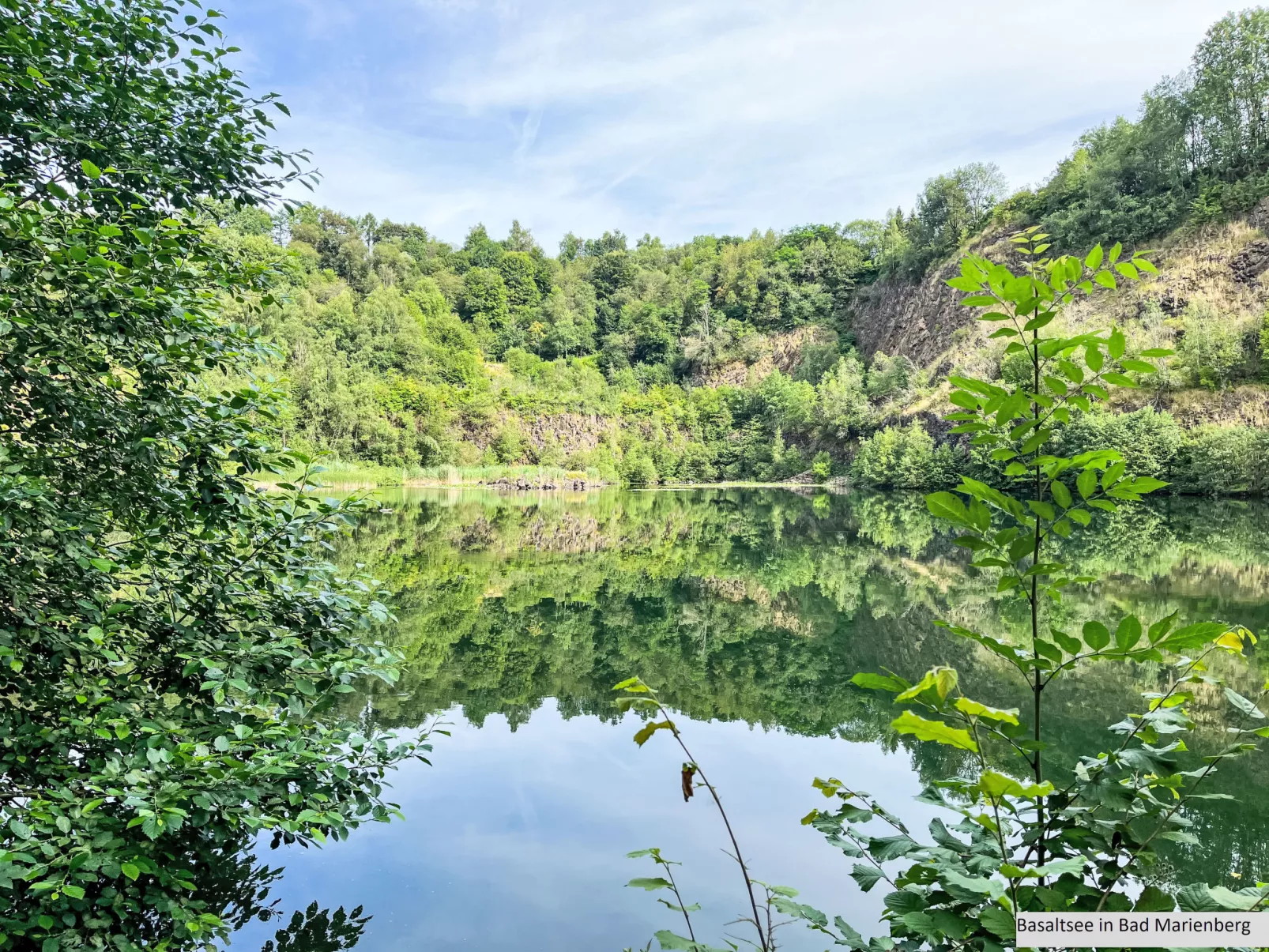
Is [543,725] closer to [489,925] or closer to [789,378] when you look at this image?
[489,925]

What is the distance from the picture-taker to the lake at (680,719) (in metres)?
3.35

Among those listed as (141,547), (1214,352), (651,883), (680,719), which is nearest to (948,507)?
(651,883)

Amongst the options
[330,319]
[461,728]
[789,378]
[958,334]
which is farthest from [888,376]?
[461,728]

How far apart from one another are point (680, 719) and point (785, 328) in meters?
57.7

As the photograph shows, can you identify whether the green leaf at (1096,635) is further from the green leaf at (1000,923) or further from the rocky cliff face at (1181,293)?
the rocky cliff face at (1181,293)

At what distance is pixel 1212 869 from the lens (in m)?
3.22

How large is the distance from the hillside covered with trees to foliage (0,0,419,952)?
0.43 meters

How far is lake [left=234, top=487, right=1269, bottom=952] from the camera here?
3348 millimetres

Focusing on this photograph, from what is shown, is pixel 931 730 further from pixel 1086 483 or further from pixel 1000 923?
pixel 1086 483

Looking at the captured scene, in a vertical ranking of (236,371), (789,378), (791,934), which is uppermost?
(789,378)

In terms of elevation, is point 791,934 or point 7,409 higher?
point 7,409

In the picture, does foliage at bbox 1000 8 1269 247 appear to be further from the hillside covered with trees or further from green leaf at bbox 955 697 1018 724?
green leaf at bbox 955 697 1018 724

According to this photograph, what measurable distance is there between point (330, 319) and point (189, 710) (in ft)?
159
